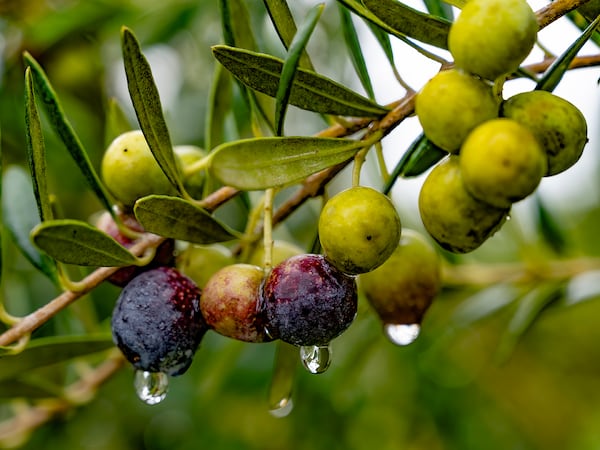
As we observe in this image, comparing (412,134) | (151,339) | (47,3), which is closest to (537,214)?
(412,134)

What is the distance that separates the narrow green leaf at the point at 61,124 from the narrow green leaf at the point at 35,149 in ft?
0.11

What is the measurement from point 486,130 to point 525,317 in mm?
1059

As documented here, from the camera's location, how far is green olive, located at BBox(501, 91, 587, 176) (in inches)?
40.6

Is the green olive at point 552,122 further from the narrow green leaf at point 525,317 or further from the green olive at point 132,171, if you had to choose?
the narrow green leaf at point 525,317

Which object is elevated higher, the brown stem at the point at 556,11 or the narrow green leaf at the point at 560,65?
the brown stem at the point at 556,11

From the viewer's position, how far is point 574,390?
3.39 meters

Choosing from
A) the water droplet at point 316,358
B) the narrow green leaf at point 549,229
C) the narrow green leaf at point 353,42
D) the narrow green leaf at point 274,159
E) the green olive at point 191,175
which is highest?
the narrow green leaf at point 353,42

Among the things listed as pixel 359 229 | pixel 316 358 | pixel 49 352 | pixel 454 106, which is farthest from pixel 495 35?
pixel 49 352

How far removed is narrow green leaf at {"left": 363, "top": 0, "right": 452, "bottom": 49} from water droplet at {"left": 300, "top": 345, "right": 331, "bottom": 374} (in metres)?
0.57

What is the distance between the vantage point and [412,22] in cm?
119

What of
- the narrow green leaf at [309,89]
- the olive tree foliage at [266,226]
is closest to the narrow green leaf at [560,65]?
the olive tree foliage at [266,226]

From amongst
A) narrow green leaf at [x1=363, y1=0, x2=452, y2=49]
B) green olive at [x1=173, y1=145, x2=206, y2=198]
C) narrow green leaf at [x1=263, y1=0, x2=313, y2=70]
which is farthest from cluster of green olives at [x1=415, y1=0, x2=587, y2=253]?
green olive at [x1=173, y1=145, x2=206, y2=198]

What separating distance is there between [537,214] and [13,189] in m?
1.39

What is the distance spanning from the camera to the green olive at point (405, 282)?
4.80 feet
